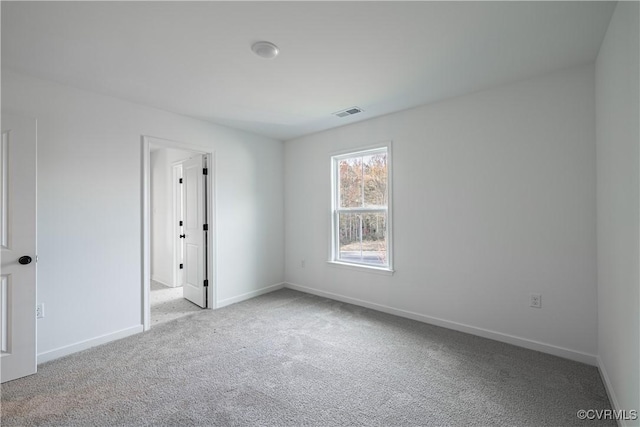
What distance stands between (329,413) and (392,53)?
2.54 meters

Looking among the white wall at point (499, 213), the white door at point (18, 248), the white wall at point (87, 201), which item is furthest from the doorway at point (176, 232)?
the white wall at point (499, 213)

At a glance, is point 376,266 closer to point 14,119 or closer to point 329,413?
point 329,413

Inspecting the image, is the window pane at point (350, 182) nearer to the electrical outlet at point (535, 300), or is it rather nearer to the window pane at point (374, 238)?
the window pane at point (374, 238)

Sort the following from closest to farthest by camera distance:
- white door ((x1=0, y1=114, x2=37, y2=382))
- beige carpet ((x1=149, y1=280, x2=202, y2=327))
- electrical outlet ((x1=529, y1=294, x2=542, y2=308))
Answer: white door ((x1=0, y1=114, x2=37, y2=382))
electrical outlet ((x1=529, y1=294, x2=542, y2=308))
beige carpet ((x1=149, y1=280, x2=202, y2=327))

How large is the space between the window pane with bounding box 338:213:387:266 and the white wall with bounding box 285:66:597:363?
23cm

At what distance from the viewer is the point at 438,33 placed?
6.37 feet

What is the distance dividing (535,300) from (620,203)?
124 cm

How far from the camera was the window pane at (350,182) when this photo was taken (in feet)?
13.0

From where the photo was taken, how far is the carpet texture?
5.97 feet

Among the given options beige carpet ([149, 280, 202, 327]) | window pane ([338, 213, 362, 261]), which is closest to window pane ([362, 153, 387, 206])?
window pane ([338, 213, 362, 261])

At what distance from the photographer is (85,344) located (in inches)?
107

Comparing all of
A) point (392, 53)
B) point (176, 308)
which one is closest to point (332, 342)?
point (176, 308)

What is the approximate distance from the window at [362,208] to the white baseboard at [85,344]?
2528 millimetres

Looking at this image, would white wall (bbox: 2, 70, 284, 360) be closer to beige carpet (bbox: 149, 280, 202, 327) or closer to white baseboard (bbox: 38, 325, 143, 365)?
white baseboard (bbox: 38, 325, 143, 365)
